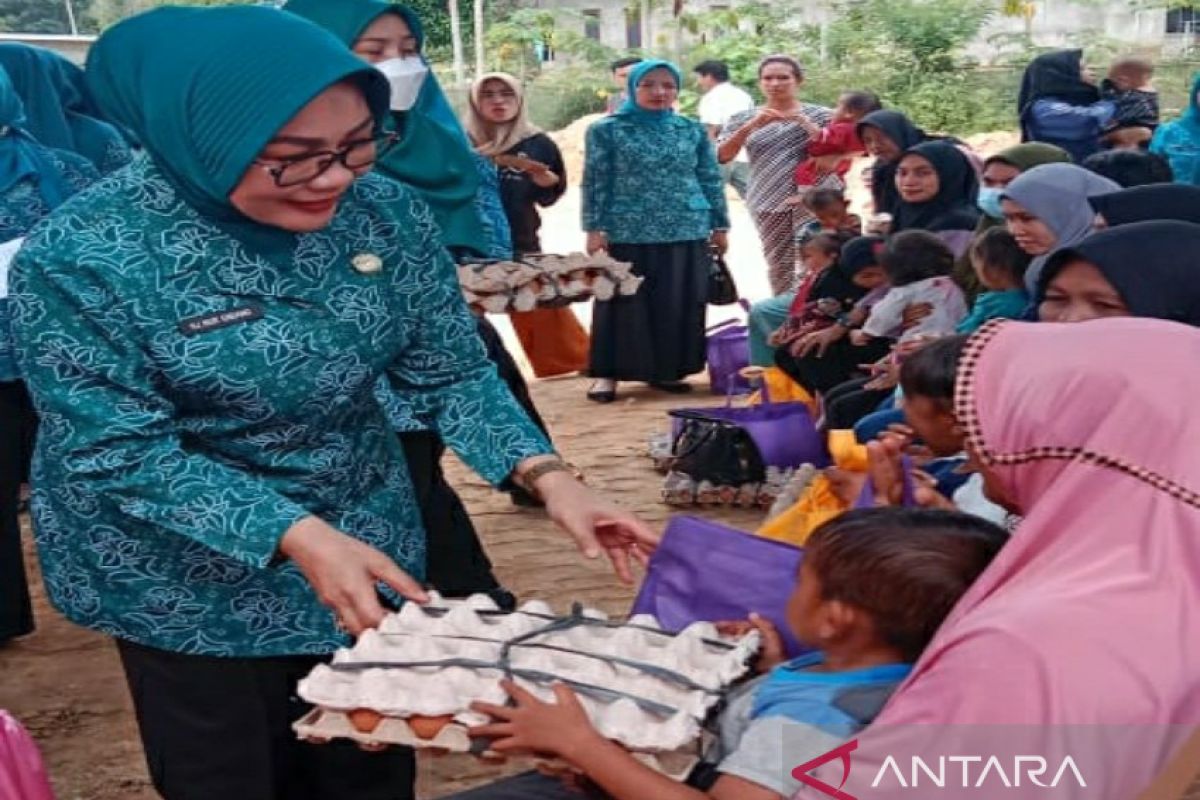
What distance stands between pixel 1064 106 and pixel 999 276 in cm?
358

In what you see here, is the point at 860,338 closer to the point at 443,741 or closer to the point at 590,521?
the point at 590,521

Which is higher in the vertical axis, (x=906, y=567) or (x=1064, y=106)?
(x=906, y=567)

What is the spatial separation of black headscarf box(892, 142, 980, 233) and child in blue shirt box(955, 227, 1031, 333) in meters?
1.21

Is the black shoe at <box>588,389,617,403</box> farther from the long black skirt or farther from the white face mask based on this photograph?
the white face mask

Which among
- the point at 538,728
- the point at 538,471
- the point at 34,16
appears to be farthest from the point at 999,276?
the point at 34,16

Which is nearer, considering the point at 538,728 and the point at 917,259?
the point at 538,728

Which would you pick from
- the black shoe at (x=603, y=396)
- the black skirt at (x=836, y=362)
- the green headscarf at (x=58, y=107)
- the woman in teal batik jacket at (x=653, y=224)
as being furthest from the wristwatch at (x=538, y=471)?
the black shoe at (x=603, y=396)

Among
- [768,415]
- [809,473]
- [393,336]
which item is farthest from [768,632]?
[768,415]

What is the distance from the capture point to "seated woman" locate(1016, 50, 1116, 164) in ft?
25.4

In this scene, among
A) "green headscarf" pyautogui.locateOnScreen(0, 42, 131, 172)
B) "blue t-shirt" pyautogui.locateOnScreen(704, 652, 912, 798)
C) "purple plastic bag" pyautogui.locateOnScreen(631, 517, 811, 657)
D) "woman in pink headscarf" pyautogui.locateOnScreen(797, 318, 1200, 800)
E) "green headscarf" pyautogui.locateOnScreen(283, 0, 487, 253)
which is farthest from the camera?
"green headscarf" pyautogui.locateOnScreen(0, 42, 131, 172)

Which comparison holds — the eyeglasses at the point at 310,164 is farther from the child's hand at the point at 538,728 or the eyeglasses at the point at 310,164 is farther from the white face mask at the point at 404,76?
the white face mask at the point at 404,76

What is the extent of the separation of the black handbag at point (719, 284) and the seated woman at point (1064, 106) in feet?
5.65

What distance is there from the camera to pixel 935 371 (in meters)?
3.23

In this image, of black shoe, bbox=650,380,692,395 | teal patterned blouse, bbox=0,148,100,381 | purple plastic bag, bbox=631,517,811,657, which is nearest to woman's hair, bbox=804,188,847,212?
→ black shoe, bbox=650,380,692,395
